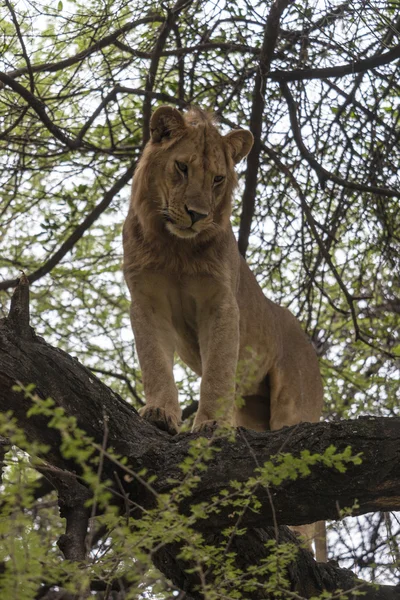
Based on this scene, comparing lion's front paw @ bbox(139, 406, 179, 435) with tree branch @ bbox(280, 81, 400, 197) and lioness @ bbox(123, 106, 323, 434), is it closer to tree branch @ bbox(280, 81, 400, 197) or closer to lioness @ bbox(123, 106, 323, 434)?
lioness @ bbox(123, 106, 323, 434)

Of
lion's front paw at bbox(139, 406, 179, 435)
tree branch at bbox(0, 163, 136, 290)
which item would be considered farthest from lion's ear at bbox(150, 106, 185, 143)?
lion's front paw at bbox(139, 406, 179, 435)

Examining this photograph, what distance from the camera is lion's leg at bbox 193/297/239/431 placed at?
5.41 metres

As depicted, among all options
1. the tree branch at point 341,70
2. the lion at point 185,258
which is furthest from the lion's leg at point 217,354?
the tree branch at point 341,70

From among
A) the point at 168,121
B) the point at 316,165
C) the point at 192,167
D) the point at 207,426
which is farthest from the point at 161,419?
the point at 316,165

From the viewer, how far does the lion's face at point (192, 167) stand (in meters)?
5.60

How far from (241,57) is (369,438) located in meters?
4.03

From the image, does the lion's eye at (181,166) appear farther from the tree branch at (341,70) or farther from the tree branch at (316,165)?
the tree branch at (316,165)

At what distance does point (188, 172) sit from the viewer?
18.6 feet

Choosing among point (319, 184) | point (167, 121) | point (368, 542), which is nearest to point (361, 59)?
point (319, 184)

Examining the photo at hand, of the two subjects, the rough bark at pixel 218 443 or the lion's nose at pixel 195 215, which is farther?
the lion's nose at pixel 195 215

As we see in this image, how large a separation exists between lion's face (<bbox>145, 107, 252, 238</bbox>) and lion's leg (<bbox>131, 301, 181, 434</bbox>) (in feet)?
1.67

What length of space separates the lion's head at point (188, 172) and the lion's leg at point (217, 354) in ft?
1.51

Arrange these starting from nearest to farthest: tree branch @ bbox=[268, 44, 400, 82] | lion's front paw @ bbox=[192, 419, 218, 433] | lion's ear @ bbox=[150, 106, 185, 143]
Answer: lion's front paw @ bbox=[192, 419, 218, 433], lion's ear @ bbox=[150, 106, 185, 143], tree branch @ bbox=[268, 44, 400, 82]

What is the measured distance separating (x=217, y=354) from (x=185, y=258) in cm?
61
